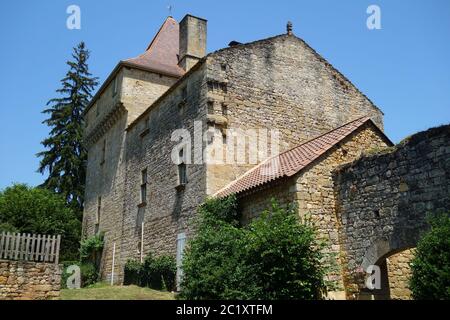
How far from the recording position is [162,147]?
1609 cm

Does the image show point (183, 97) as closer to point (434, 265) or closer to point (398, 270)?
point (398, 270)

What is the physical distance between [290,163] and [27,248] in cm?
719

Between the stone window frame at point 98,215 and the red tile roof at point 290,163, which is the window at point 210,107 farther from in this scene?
the stone window frame at point 98,215

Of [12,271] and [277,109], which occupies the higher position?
[277,109]

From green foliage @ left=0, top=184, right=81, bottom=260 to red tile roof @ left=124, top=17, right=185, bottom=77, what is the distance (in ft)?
30.4

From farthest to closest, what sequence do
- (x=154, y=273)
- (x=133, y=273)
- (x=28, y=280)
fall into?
(x=133, y=273) → (x=154, y=273) → (x=28, y=280)

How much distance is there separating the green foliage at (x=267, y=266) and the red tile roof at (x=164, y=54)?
510 inches

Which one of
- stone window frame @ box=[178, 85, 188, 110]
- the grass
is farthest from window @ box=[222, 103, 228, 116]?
the grass

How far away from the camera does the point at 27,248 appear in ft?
35.9

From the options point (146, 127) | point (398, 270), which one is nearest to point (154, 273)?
point (146, 127)

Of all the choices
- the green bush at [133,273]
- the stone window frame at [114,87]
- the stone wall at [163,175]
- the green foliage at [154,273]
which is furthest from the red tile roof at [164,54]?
the green foliage at [154,273]

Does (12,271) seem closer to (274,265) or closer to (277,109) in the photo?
(274,265)
